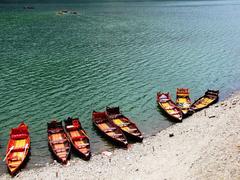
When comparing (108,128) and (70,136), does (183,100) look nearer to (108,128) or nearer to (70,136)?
(108,128)

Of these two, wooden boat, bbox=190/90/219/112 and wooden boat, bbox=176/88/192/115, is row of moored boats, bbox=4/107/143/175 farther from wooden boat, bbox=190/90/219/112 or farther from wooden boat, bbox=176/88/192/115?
wooden boat, bbox=190/90/219/112

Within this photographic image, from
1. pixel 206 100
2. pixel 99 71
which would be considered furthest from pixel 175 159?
pixel 99 71

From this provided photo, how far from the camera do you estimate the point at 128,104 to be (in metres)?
44.1

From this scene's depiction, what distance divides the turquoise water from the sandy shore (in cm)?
280

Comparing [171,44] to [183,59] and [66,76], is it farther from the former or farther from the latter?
[66,76]

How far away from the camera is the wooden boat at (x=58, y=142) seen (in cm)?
3029

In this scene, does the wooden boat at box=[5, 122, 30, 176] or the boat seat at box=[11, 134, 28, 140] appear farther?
the boat seat at box=[11, 134, 28, 140]

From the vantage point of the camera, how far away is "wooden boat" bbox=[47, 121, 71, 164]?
99.4 ft

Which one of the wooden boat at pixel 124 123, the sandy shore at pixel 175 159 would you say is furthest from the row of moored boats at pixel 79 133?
the sandy shore at pixel 175 159

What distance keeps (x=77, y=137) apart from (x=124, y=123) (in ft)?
21.0

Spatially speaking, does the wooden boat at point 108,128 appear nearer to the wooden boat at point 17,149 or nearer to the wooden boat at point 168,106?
the wooden boat at point 168,106

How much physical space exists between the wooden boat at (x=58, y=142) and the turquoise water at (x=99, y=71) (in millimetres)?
925

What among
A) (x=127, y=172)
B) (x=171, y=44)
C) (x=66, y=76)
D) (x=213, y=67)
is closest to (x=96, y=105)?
(x=66, y=76)

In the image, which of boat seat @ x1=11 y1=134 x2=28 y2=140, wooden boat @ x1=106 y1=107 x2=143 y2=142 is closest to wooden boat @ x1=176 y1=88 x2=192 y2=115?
wooden boat @ x1=106 y1=107 x2=143 y2=142
